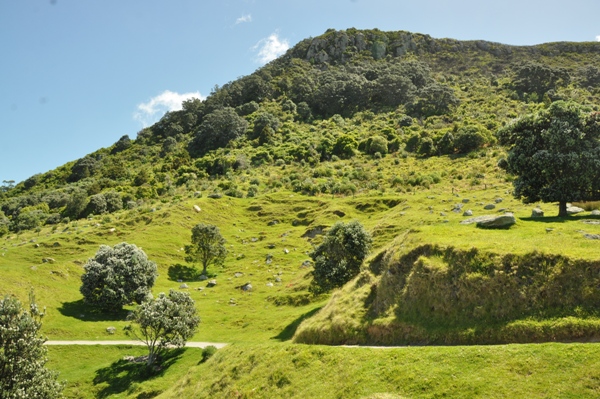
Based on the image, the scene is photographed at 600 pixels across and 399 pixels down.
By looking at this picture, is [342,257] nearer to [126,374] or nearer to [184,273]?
[126,374]

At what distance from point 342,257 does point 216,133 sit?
142 m

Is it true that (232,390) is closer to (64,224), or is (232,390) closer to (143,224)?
(143,224)

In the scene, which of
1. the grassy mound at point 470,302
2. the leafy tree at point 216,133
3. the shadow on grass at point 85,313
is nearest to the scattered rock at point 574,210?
the grassy mound at point 470,302

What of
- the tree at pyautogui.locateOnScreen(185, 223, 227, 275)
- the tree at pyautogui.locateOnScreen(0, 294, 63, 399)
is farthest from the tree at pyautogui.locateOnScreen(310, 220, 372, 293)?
the tree at pyautogui.locateOnScreen(185, 223, 227, 275)

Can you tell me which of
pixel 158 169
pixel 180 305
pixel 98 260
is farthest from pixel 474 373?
pixel 158 169

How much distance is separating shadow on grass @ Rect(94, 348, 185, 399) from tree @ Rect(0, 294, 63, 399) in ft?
40.2

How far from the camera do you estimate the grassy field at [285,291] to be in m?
18.4

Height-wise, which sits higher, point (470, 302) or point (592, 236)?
point (592, 236)

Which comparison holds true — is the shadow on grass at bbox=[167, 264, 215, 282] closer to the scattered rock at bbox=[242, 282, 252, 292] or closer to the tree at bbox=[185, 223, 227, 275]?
the tree at bbox=[185, 223, 227, 275]

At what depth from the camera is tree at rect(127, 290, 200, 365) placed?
4444 cm

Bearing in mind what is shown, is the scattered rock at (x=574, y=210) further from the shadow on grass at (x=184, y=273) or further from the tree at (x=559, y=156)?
the shadow on grass at (x=184, y=273)

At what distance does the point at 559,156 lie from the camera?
36.4 meters

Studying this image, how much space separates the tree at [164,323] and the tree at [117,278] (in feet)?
42.4

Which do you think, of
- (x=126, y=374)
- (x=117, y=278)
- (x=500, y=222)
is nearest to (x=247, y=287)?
(x=117, y=278)
